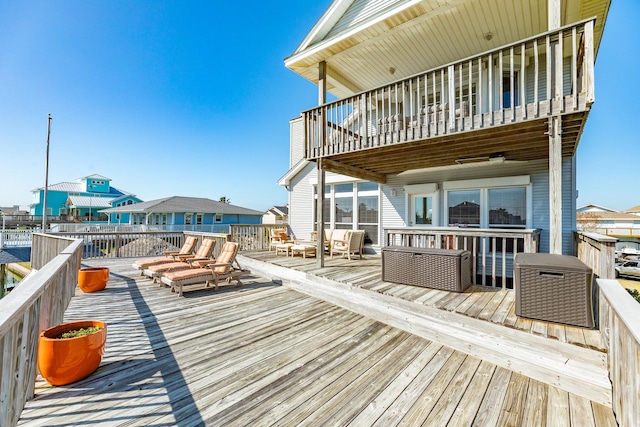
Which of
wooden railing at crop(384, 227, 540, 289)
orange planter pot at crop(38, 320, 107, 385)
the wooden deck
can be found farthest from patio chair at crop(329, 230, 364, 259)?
orange planter pot at crop(38, 320, 107, 385)

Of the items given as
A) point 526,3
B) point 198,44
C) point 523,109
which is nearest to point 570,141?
point 523,109

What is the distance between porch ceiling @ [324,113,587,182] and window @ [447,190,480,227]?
0.91 meters

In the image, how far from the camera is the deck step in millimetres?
2299

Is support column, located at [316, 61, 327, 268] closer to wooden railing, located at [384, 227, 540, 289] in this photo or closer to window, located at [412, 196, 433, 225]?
wooden railing, located at [384, 227, 540, 289]

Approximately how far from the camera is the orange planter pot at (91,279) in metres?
5.44

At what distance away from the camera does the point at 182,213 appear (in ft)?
76.0

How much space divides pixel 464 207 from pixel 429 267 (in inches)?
137

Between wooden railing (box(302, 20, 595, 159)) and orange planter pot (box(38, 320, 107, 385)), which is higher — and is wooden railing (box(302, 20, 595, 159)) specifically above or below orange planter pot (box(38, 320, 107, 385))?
above

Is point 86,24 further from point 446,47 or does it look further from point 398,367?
point 398,367

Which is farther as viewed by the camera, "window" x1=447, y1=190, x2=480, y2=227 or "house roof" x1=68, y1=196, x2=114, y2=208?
"house roof" x1=68, y1=196, x2=114, y2=208

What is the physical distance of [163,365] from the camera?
107 inches

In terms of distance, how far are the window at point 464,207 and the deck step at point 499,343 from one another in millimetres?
4151

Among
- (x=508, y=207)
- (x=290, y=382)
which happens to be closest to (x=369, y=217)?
(x=508, y=207)

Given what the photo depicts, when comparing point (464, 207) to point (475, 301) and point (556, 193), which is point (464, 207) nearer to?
point (556, 193)
